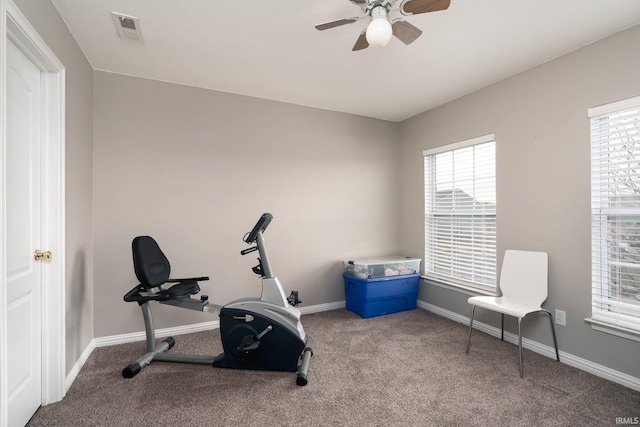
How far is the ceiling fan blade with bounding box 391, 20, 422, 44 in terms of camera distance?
5.81ft

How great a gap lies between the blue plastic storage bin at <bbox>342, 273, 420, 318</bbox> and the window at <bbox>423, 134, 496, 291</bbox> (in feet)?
1.21

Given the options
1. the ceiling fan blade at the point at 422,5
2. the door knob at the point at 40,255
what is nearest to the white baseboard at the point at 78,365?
the door knob at the point at 40,255

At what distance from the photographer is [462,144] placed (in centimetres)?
342

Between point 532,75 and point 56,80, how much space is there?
3804 millimetres

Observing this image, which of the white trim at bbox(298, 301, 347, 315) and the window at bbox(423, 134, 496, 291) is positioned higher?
the window at bbox(423, 134, 496, 291)

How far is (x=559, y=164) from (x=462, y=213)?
1.11m

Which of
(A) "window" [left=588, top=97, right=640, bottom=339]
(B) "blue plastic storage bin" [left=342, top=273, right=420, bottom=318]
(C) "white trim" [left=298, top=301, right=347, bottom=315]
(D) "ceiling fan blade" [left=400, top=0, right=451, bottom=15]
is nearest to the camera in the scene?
(D) "ceiling fan blade" [left=400, top=0, right=451, bottom=15]

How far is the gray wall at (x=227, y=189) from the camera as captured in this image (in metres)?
2.84

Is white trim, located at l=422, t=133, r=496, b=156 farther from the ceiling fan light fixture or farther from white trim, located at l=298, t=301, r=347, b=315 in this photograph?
white trim, located at l=298, t=301, r=347, b=315

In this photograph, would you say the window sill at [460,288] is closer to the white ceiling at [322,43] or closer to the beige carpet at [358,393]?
the beige carpet at [358,393]

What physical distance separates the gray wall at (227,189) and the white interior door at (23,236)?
98 cm

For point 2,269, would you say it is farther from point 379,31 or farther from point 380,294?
point 380,294

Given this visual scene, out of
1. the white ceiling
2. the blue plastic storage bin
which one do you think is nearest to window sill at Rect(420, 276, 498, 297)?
the blue plastic storage bin

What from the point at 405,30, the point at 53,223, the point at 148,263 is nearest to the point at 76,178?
the point at 53,223
